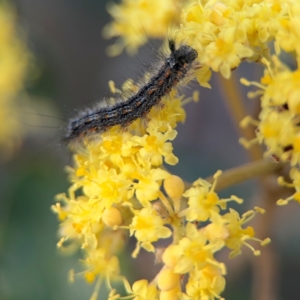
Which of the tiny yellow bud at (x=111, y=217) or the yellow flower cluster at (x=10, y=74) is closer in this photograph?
the tiny yellow bud at (x=111, y=217)

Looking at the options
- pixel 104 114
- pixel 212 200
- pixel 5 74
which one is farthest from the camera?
pixel 5 74

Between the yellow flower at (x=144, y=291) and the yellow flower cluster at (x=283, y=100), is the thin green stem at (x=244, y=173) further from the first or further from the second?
the yellow flower at (x=144, y=291)

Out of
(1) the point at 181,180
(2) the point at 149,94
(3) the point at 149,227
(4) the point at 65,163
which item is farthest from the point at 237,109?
(4) the point at 65,163

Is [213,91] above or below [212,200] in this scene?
above

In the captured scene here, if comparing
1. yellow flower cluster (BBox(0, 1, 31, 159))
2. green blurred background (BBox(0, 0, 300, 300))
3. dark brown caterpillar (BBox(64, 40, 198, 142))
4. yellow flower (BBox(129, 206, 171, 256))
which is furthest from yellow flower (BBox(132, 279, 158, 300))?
yellow flower cluster (BBox(0, 1, 31, 159))

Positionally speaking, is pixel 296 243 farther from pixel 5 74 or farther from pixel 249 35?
pixel 5 74

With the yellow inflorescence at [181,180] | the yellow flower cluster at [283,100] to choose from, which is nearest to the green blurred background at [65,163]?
the yellow inflorescence at [181,180]

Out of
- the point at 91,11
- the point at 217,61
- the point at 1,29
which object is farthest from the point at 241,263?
the point at 91,11
